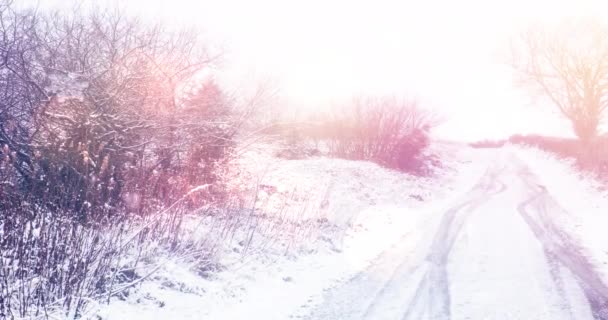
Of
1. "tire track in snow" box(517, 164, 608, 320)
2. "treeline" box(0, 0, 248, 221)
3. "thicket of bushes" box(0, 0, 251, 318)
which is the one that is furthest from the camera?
"treeline" box(0, 0, 248, 221)

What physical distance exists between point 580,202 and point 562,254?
29.7ft

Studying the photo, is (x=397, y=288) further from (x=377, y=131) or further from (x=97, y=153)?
(x=377, y=131)

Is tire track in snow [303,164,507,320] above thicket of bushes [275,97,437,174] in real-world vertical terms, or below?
below

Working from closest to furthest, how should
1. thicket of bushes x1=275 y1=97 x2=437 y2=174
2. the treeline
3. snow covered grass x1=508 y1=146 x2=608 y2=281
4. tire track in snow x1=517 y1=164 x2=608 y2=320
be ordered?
tire track in snow x1=517 y1=164 x2=608 y2=320 → the treeline → snow covered grass x1=508 y1=146 x2=608 y2=281 → thicket of bushes x1=275 y1=97 x2=437 y2=174

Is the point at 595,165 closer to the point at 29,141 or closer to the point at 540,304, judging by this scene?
the point at 540,304

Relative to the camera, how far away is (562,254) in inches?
369

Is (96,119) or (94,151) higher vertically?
(96,119)

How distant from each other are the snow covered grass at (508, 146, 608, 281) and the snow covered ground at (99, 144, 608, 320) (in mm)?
71

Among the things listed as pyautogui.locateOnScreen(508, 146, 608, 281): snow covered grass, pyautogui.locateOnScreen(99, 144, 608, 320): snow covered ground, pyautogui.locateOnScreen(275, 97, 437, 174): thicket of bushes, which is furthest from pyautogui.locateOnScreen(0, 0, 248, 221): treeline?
pyautogui.locateOnScreen(275, 97, 437, 174): thicket of bushes

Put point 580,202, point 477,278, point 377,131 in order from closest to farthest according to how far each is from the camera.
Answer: point 477,278 → point 580,202 → point 377,131

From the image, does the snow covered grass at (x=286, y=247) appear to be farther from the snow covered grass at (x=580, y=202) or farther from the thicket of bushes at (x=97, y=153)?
the snow covered grass at (x=580, y=202)

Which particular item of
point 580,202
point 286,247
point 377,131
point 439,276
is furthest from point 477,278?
point 377,131

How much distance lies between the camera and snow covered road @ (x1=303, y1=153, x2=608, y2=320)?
6242 mm

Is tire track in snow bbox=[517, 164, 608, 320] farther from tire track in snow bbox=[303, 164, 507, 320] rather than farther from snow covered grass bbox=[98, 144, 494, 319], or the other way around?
snow covered grass bbox=[98, 144, 494, 319]
